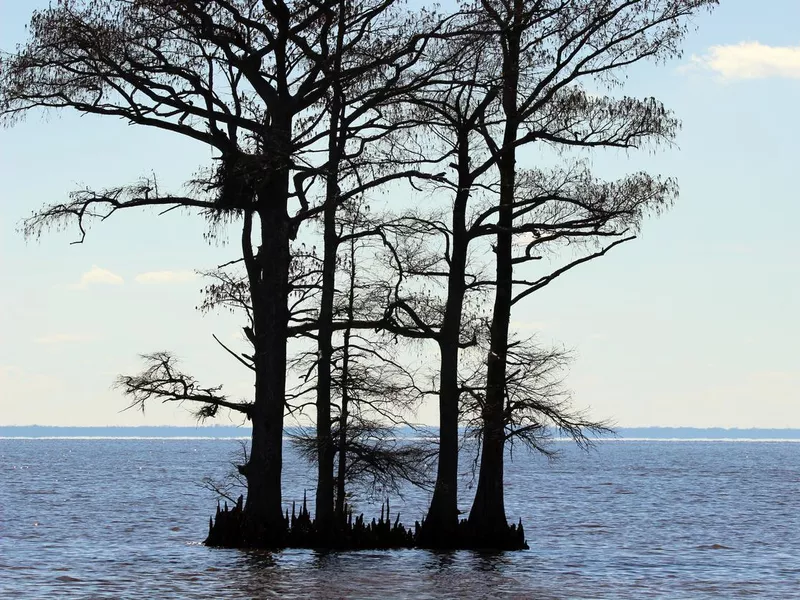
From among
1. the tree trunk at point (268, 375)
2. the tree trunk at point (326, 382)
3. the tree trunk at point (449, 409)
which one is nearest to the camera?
the tree trunk at point (268, 375)

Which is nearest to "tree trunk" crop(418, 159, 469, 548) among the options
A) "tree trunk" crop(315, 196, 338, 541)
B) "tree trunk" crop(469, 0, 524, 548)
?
"tree trunk" crop(469, 0, 524, 548)

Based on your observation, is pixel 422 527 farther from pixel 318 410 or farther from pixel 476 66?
pixel 476 66

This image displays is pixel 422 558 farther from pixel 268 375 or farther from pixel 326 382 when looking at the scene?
pixel 268 375

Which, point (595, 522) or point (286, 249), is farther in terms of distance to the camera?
point (595, 522)

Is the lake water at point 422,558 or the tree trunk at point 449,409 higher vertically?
the tree trunk at point 449,409

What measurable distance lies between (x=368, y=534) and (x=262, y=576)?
5982 millimetres

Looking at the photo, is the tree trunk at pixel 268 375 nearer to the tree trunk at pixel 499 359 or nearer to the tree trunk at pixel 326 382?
the tree trunk at pixel 326 382

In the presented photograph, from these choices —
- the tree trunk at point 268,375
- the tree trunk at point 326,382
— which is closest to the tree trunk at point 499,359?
the tree trunk at point 326,382

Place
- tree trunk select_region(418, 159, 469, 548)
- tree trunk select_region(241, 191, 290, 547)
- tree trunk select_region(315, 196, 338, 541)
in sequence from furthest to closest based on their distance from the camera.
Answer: tree trunk select_region(418, 159, 469, 548)
tree trunk select_region(315, 196, 338, 541)
tree trunk select_region(241, 191, 290, 547)

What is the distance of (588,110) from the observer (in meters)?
32.1

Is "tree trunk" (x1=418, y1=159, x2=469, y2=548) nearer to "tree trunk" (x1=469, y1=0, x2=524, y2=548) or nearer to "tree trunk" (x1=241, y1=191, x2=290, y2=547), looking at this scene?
"tree trunk" (x1=469, y1=0, x2=524, y2=548)

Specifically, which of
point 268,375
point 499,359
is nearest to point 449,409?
point 499,359

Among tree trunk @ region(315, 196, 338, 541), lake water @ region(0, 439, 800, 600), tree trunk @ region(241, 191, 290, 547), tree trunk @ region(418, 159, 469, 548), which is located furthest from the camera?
tree trunk @ region(418, 159, 469, 548)

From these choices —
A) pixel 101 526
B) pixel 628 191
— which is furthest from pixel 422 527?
pixel 101 526
